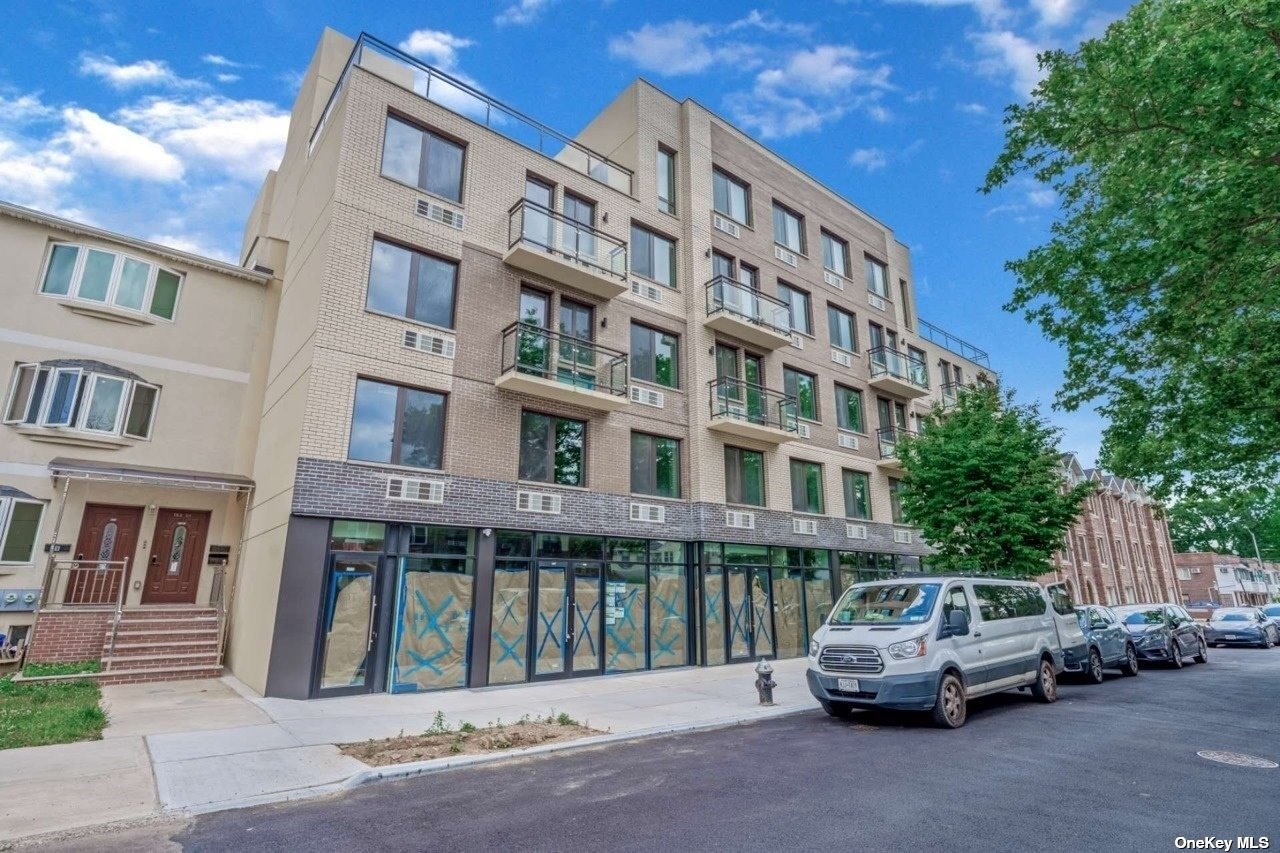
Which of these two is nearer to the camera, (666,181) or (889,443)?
→ (666,181)

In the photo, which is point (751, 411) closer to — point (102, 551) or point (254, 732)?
point (254, 732)

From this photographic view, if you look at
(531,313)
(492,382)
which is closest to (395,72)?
(531,313)

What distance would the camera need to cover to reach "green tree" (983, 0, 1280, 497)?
8.50 metres

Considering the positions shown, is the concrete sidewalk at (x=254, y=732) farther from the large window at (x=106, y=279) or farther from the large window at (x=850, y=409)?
the large window at (x=850, y=409)

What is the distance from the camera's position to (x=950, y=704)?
Result: 8.78 meters

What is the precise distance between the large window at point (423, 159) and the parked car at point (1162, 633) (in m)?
18.9

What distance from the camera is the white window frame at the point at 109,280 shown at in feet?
44.7

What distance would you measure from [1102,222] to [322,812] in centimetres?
1435

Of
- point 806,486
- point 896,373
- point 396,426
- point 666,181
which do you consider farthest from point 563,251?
point 896,373

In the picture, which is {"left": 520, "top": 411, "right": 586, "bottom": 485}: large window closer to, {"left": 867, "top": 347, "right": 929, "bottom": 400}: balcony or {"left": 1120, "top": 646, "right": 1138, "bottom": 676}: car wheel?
{"left": 867, "top": 347, "right": 929, "bottom": 400}: balcony

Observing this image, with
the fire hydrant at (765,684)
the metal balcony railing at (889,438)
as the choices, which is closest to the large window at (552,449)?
the fire hydrant at (765,684)

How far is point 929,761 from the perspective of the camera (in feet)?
22.7

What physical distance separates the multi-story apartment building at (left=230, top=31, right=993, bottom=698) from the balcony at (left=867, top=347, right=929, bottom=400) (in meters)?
2.13

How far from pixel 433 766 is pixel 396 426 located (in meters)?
7.19
